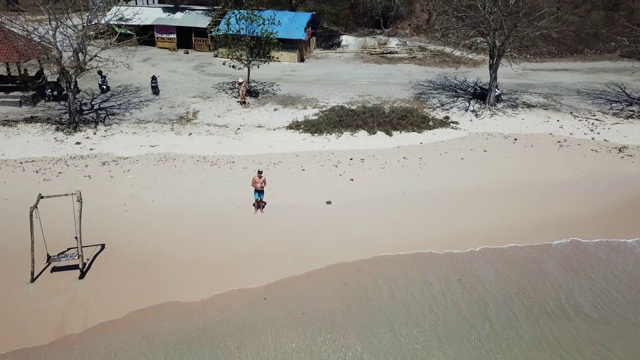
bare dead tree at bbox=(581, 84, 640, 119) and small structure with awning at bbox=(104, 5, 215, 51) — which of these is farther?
small structure with awning at bbox=(104, 5, 215, 51)

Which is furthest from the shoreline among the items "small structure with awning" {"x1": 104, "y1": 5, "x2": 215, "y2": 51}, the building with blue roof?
"small structure with awning" {"x1": 104, "y1": 5, "x2": 215, "y2": 51}

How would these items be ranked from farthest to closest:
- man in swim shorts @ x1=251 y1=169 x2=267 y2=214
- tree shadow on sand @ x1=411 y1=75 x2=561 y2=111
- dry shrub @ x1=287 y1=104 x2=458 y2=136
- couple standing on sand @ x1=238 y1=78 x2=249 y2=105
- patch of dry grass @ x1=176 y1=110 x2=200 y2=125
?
tree shadow on sand @ x1=411 y1=75 x2=561 y2=111
couple standing on sand @ x1=238 y1=78 x2=249 y2=105
patch of dry grass @ x1=176 y1=110 x2=200 y2=125
dry shrub @ x1=287 y1=104 x2=458 y2=136
man in swim shorts @ x1=251 y1=169 x2=267 y2=214

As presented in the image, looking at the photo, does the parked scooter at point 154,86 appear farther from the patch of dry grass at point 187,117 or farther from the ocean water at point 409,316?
the ocean water at point 409,316

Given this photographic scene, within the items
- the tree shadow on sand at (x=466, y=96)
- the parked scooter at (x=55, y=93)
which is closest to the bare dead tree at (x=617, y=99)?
the tree shadow on sand at (x=466, y=96)

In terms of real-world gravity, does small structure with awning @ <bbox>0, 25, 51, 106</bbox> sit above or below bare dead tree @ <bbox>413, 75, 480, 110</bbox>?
above

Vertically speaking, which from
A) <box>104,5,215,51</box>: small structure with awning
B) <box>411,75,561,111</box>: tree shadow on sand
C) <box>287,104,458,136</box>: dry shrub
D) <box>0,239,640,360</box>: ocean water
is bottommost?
<box>0,239,640,360</box>: ocean water

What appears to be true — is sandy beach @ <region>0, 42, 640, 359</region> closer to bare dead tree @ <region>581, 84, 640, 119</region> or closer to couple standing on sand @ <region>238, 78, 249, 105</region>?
couple standing on sand @ <region>238, 78, 249, 105</region>

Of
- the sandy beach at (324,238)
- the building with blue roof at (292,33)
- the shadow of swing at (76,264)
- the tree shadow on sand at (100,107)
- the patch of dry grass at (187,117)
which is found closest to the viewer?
the sandy beach at (324,238)
